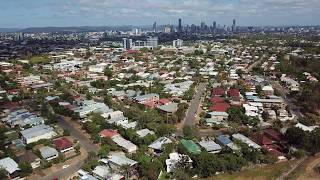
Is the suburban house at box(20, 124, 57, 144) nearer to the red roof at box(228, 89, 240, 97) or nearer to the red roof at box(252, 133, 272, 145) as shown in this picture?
the red roof at box(252, 133, 272, 145)

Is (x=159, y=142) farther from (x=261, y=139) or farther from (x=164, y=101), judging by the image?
(x=164, y=101)

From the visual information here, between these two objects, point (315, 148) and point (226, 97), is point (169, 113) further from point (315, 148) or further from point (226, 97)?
point (315, 148)

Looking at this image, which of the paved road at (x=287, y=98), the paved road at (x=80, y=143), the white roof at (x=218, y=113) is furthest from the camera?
the paved road at (x=287, y=98)

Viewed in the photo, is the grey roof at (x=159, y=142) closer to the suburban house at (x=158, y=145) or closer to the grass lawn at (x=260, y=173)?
the suburban house at (x=158, y=145)

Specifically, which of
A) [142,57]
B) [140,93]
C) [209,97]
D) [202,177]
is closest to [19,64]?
[142,57]

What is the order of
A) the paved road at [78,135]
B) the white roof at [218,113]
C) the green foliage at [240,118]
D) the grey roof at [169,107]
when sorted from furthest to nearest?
the grey roof at [169,107]
the white roof at [218,113]
the green foliage at [240,118]
the paved road at [78,135]

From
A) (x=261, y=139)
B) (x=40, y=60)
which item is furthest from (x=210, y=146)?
(x=40, y=60)

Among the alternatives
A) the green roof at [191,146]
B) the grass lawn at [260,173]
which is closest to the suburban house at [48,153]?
the green roof at [191,146]
